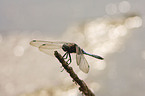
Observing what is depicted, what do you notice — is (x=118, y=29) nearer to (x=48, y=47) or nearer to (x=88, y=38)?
(x=88, y=38)

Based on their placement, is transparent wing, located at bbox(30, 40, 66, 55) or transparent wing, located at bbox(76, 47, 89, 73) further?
transparent wing, located at bbox(30, 40, 66, 55)

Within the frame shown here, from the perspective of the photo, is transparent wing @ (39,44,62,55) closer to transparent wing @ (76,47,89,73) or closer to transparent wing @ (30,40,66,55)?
transparent wing @ (30,40,66,55)

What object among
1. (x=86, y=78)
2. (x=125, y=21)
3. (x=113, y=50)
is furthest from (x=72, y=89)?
(x=125, y=21)

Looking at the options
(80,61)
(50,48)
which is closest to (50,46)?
(50,48)

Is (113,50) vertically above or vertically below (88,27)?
below

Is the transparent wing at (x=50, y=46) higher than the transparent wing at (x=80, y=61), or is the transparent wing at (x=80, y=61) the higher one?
the transparent wing at (x=50, y=46)

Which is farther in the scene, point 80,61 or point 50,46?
point 50,46

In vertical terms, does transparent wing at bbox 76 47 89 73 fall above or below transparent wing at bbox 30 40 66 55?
below

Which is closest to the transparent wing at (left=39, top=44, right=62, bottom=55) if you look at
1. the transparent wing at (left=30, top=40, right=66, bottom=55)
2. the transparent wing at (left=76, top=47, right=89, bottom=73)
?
the transparent wing at (left=30, top=40, right=66, bottom=55)

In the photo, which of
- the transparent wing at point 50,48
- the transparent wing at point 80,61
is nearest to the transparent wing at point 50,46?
the transparent wing at point 50,48

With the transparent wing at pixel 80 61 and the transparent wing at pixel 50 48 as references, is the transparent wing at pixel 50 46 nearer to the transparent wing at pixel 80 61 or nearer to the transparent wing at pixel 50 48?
the transparent wing at pixel 50 48

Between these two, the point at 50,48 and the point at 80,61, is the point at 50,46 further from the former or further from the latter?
the point at 80,61
